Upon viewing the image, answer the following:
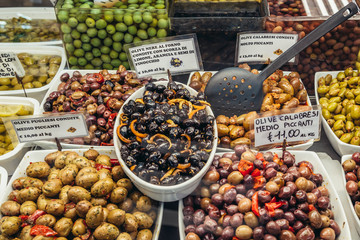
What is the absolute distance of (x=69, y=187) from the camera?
1442 mm

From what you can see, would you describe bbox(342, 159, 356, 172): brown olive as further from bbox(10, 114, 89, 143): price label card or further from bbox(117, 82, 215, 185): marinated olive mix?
bbox(10, 114, 89, 143): price label card

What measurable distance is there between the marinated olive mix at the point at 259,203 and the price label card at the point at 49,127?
2.12 feet

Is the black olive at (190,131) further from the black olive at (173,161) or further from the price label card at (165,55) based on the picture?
the price label card at (165,55)

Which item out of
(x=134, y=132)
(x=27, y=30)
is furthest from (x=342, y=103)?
(x=27, y=30)

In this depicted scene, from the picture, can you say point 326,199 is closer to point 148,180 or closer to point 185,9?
point 148,180

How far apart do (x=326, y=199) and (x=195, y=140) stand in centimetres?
64

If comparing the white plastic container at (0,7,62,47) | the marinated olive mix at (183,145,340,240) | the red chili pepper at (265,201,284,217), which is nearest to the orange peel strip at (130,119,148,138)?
→ the marinated olive mix at (183,145,340,240)

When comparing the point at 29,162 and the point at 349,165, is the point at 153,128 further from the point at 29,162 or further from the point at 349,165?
the point at 349,165

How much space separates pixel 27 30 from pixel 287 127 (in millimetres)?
2202

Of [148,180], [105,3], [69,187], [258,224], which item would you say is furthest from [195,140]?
[105,3]

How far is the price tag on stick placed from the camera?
6.36 ft

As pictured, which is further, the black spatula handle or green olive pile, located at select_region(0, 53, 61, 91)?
green olive pile, located at select_region(0, 53, 61, 91)

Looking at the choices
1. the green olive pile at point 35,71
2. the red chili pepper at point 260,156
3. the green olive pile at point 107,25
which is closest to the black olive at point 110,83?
the green olive pile at point 107,25

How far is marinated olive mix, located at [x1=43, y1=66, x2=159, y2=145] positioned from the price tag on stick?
0.25 m
